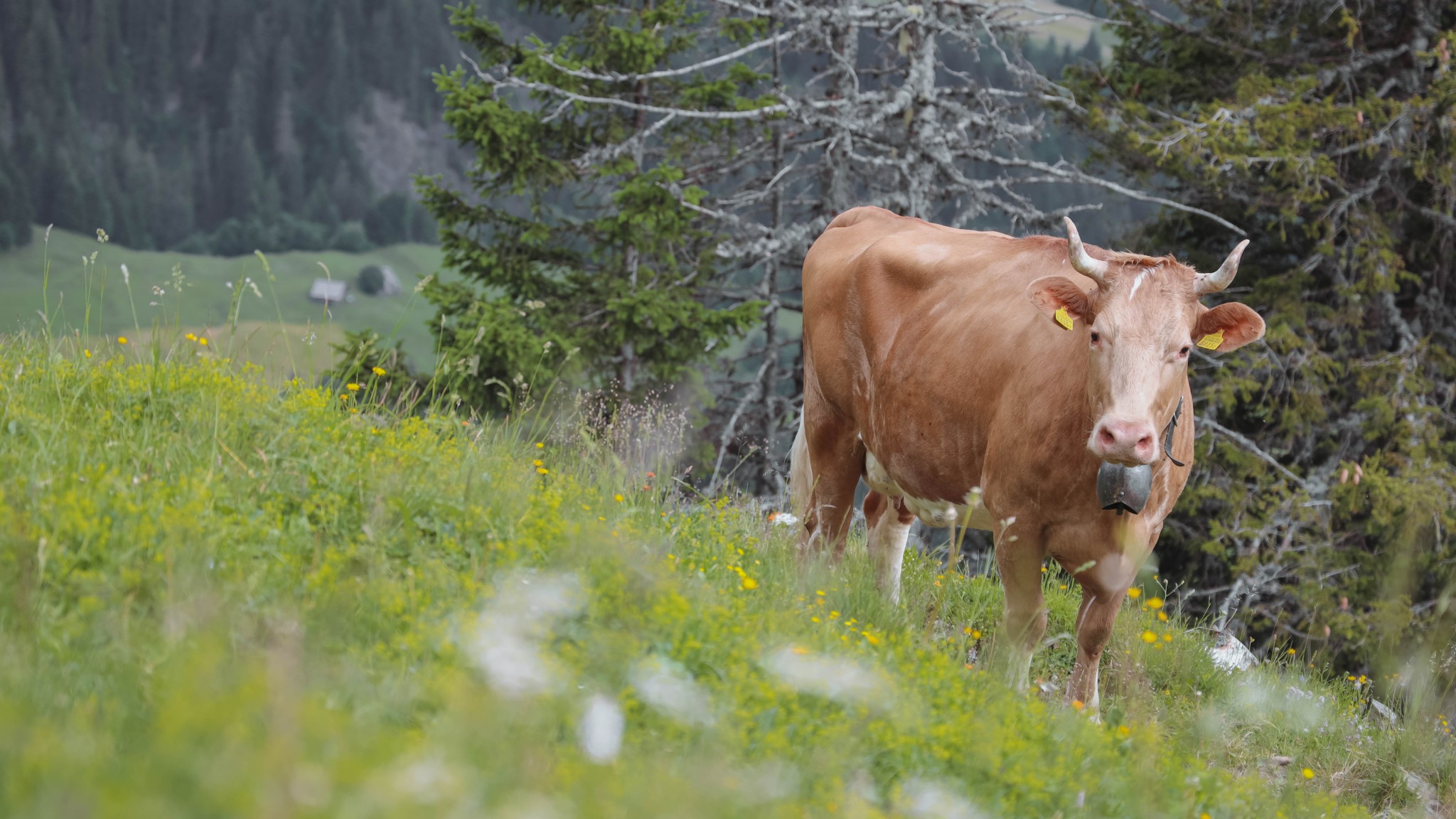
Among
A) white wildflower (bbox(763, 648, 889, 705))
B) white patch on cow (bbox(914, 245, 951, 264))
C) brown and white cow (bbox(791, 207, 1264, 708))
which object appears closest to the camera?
white wildflower (bbox(763, 648, 889, 705))

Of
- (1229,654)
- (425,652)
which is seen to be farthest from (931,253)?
(425,652)

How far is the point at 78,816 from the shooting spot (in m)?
1.63

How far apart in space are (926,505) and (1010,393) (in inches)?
45.7

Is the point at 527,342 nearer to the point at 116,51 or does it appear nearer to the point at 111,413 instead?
the point at 111,413

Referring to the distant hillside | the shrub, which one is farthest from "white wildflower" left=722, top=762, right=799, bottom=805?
the shrub

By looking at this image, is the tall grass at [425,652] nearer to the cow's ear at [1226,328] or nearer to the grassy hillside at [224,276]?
the cow's ear at [1226,328]

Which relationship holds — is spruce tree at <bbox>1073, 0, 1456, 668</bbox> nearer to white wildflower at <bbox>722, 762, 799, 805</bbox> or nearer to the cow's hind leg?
the cow's hind leg

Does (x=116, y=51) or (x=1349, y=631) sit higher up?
(x=1349, y=631)

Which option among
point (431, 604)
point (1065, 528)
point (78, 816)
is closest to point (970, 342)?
point (1065, 528)

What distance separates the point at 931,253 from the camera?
611cm

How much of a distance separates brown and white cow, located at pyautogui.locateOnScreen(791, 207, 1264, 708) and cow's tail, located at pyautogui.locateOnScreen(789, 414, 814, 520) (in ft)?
0.15

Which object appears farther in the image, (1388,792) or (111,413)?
(1388,792)

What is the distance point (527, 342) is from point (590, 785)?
10.8 metres

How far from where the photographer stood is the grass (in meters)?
1.95
